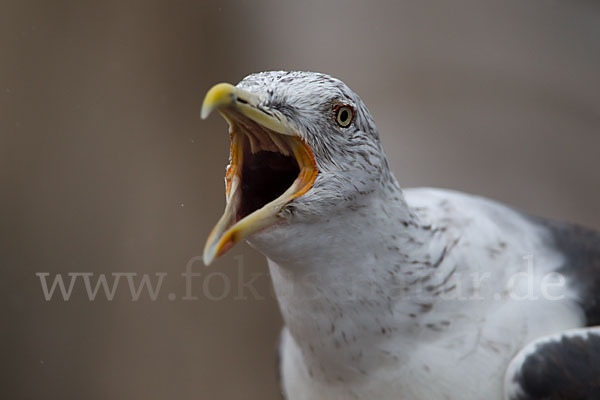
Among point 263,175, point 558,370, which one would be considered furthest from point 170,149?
point 558,370

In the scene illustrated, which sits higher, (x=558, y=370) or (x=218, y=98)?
(x=218, y=98)

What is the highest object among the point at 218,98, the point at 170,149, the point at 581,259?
the point at 218,98

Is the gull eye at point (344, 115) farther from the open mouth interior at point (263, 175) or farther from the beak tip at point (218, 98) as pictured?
the beak tip at point (218, 98)

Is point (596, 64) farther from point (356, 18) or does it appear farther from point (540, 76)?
point (356, 18)

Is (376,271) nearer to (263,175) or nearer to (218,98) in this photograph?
(263,175)

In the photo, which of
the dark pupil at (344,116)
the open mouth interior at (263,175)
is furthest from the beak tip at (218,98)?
the dark pupil at (344,116)

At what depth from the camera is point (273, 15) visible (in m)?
3.34

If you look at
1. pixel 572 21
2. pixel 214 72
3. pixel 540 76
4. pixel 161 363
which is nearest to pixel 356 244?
pixel 214 72

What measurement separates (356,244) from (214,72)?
1302 mm

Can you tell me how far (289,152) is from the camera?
1.32m

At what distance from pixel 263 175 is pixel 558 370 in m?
0.82

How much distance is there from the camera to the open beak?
45.3 inches

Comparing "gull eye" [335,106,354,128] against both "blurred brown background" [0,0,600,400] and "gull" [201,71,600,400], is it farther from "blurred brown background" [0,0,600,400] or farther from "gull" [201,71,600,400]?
"blurred brown background" [0,0,600,400]

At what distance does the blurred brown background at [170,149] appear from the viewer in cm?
210
